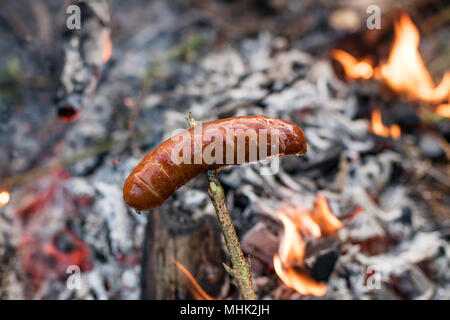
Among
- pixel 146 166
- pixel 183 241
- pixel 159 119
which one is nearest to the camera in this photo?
pixel 146 166

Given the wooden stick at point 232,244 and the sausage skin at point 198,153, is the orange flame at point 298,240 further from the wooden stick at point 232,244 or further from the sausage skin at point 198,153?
the sausage skin at point 198,153

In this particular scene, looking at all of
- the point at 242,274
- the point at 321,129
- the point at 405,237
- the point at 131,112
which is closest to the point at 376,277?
the point at 405,237

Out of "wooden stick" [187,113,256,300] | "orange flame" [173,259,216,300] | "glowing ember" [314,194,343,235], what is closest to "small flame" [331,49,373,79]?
"glowing ember" [314,194,343,235]

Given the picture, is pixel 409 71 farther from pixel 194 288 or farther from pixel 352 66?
pixel 194 288

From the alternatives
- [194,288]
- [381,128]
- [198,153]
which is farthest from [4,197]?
[381,128]

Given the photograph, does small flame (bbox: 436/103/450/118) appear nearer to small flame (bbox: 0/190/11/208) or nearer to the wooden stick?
the wooden stick

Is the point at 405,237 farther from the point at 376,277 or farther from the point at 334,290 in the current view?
the point at 334,290

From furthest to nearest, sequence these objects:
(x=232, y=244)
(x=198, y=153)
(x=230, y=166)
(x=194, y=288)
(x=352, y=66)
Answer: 1. (x=352, y=66)
2. (x=230, y=166)
3. (x=194, y=288)
4. (x=232, y=244)
5. (x=198, y=153)
